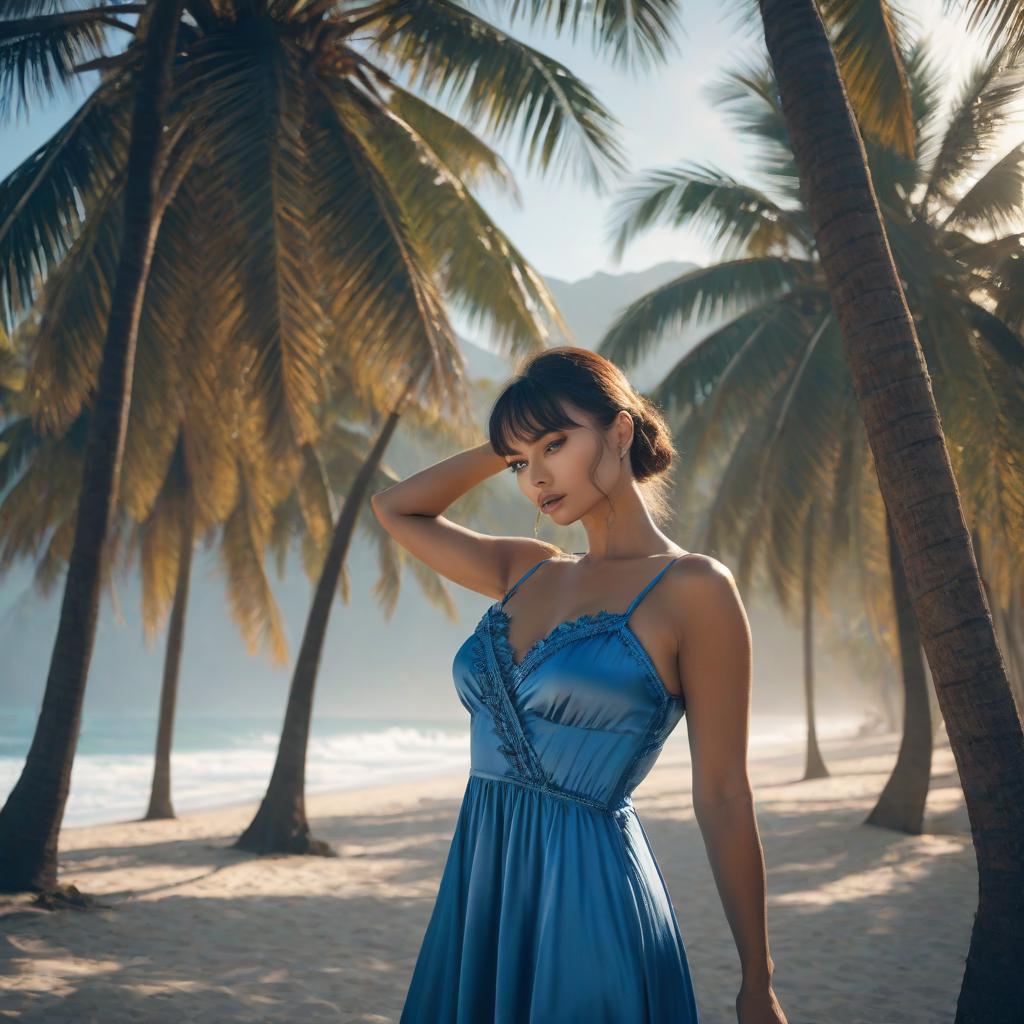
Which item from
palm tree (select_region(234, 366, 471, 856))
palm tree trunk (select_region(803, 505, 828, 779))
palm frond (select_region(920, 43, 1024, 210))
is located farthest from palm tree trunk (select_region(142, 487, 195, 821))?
palm frond (select_region(920, 43, 1024, 210))

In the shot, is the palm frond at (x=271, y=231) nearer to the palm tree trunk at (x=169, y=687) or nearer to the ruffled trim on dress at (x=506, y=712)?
the ruffled trim on dress at (x=506, y=712)

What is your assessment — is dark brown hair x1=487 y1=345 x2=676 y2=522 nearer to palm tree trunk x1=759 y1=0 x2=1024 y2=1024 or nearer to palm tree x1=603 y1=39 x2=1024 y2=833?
palm tree trunk x1=759 y1=0 x2=1024 y2=1024

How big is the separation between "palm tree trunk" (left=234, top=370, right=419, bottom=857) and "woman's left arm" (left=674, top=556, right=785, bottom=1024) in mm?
8849

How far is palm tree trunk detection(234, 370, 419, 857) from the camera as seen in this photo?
34.8ft

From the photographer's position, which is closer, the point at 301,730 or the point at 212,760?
the point at 301,730

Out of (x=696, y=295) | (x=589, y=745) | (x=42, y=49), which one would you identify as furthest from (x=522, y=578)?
(x=696, y=295)

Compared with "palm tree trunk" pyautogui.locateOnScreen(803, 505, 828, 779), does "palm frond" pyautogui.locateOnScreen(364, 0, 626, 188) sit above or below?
above

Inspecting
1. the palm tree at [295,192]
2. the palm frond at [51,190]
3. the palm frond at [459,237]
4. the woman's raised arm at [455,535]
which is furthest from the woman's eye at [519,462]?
the palm frond at [51,190]

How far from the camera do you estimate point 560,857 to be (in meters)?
1.79

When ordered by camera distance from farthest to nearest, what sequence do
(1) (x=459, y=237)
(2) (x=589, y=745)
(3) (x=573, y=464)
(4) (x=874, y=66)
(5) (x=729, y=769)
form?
1. (1) (x=459, y=237)
2. (4) (x=874, y=66)
3. (3) (x=573, y=464)
4. (2) (x=589, y=745)
5. (5) (x=729, y=769)

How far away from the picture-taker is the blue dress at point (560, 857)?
A: 1705 mm

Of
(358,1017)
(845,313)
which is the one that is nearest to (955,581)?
(845,313)

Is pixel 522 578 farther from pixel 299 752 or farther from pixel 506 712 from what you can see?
pixel 299 752

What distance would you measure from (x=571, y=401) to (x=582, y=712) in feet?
1.95
